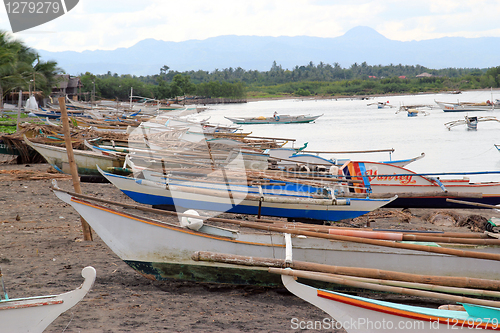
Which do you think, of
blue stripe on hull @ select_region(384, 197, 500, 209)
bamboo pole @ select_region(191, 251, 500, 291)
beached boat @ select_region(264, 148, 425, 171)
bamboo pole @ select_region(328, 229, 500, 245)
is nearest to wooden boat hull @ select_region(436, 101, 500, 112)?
beached boat @ select_region(264, 148, 425, 171)

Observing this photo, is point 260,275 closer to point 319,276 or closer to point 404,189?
point 319,276

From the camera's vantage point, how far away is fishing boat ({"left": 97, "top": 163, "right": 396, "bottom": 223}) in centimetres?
789

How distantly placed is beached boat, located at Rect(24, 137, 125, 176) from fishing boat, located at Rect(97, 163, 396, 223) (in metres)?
3.60

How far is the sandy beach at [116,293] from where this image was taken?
170 inches

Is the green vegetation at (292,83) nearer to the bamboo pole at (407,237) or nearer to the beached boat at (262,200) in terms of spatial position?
the beached boat at (262,200)

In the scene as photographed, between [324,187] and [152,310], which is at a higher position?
[324,187]

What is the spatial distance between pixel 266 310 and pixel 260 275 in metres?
0.62

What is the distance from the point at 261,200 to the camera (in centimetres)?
793

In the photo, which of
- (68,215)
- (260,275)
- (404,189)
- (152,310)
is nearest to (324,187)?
(404,189)

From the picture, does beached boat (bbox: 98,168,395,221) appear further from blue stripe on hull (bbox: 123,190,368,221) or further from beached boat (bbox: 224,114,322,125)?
beached boat (bbox: 224,114,322,125)

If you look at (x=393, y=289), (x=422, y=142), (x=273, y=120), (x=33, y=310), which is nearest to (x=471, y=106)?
(x=273, y=120)

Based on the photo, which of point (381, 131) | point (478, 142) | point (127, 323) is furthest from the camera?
point (381, 131)

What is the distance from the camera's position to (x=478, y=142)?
96.0ft

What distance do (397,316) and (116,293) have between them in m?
3.49
